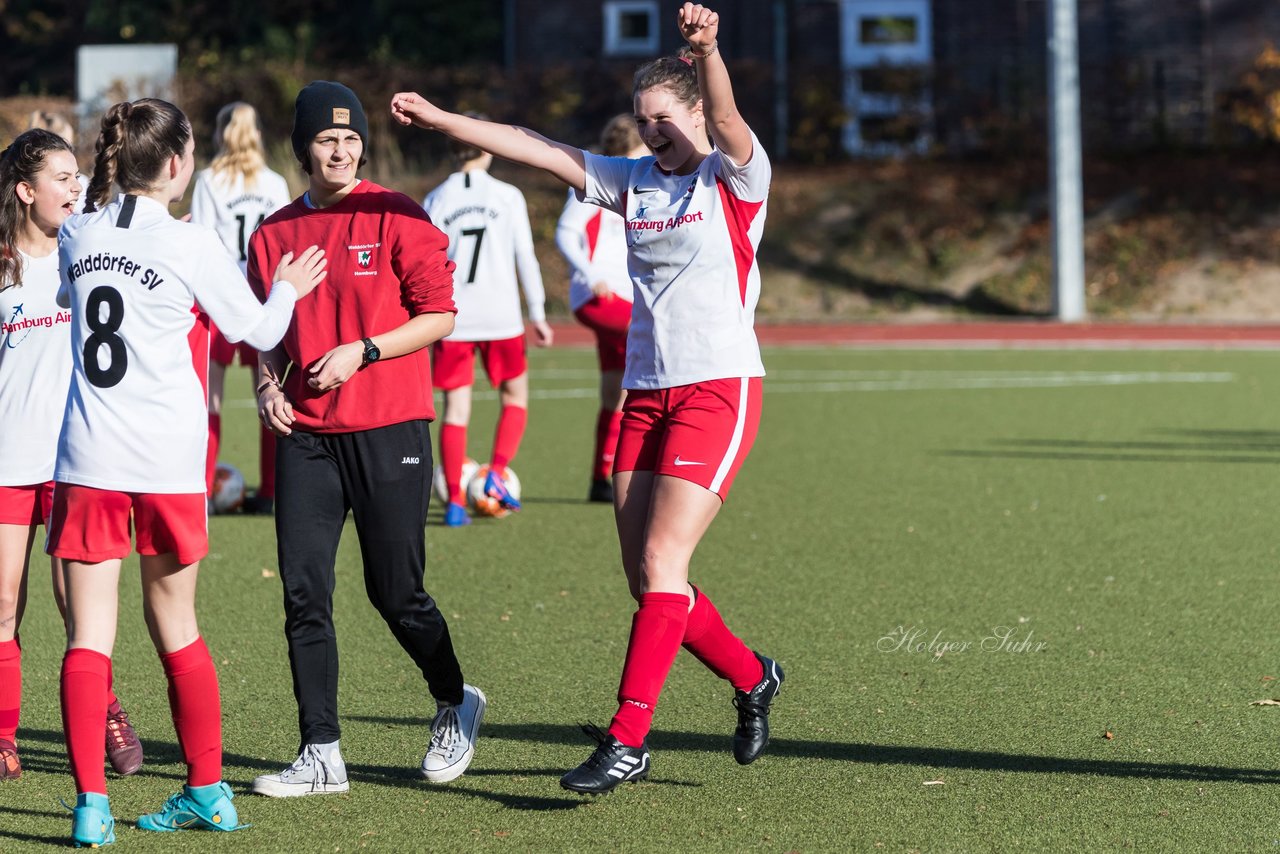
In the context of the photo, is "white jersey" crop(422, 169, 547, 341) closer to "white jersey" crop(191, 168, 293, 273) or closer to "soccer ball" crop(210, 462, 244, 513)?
"white jersey" crop(191, 168, 293, 273)

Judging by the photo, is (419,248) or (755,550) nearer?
(419,248)

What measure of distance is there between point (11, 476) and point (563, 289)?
22920 mm

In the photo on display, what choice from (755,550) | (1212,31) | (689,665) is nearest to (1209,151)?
(1212,31)

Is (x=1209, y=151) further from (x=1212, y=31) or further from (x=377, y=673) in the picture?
(x=377, y=673)

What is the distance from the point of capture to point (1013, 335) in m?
23.4

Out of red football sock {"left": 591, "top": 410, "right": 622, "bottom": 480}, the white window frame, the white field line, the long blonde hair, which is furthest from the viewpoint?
the white window frame

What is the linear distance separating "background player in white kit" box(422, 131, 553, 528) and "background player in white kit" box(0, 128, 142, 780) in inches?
179

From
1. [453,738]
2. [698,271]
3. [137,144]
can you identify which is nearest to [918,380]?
[698,271]

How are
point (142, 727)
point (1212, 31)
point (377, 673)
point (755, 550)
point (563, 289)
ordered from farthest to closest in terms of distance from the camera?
point (1212, 31) < point (563, 289) < point (755, 550) < point (377, 673) < point (142, 727)

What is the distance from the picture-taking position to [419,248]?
15.6 feet

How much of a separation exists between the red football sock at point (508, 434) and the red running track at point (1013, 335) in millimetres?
12811

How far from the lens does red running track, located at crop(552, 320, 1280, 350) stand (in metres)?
22.0

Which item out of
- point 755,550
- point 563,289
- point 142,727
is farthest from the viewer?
point 563,289
